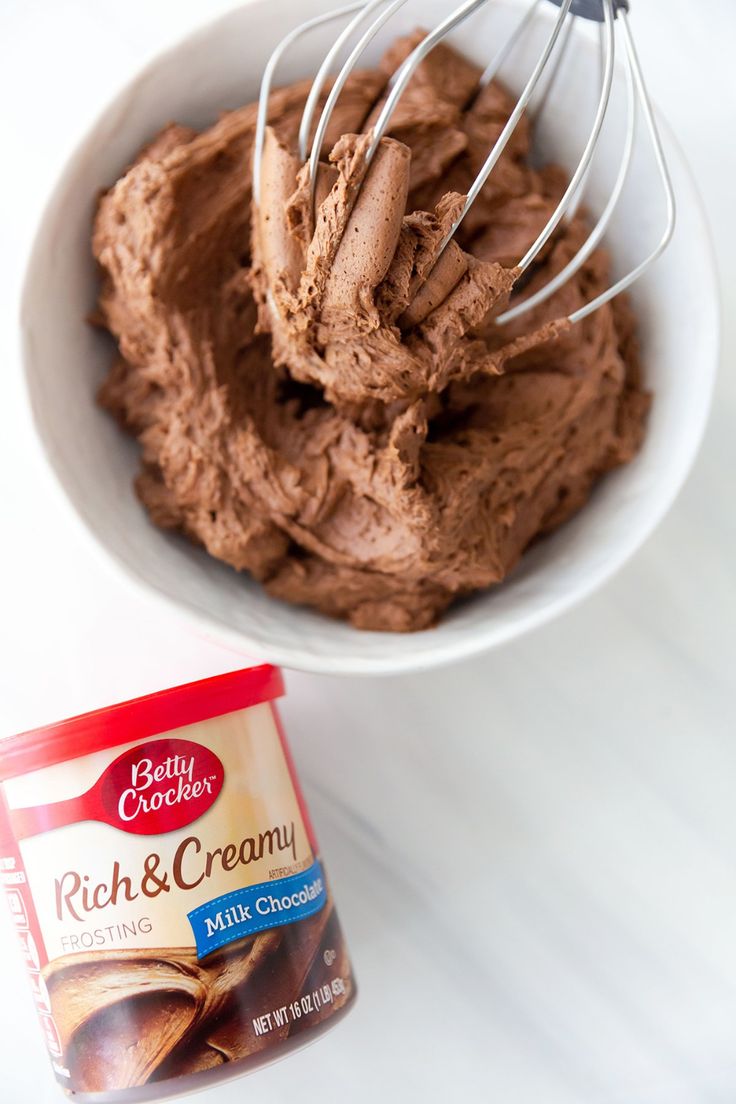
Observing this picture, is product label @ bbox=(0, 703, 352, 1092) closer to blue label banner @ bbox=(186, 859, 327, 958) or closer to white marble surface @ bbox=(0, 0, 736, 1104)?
blue label banner @ bbox=(186, 859, 327, 958)

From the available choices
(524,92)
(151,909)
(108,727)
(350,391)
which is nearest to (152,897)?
(151,909)

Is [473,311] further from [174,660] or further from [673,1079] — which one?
[673,1079]

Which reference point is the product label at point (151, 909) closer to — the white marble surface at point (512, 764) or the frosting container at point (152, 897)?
the frosting container at point (152, 897)

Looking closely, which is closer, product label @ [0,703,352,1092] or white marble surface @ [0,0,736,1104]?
product label @ [0,703,352,1092]

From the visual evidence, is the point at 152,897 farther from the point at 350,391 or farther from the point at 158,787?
the point at 350,391

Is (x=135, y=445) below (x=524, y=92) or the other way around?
below

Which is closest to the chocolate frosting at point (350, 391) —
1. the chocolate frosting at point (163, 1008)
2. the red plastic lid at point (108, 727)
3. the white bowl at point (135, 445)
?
the white bowl at point (135, 445)

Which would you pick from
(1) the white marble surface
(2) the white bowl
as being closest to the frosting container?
(2) the white bowl
